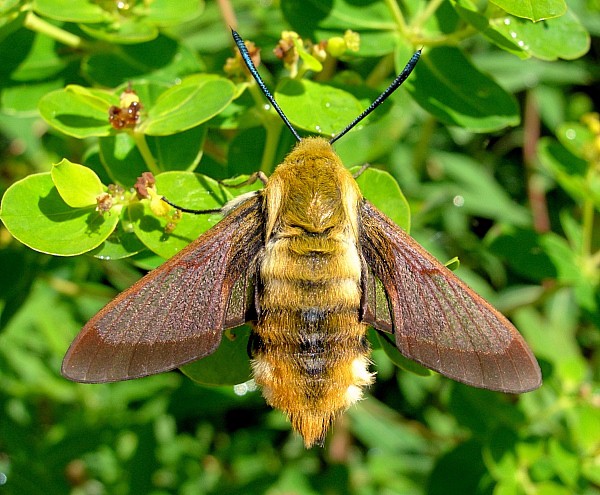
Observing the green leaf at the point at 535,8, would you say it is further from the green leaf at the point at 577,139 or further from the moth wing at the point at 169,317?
the green leaf at the point at 577,139

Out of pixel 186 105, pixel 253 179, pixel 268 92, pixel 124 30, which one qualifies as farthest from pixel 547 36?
pixel 124 30

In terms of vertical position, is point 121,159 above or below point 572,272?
above

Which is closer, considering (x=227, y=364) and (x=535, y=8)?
(x=535, y=8)

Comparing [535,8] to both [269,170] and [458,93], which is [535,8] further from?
[269,170]

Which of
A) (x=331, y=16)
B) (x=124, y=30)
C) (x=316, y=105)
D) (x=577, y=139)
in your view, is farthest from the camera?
(x=577, y=139)

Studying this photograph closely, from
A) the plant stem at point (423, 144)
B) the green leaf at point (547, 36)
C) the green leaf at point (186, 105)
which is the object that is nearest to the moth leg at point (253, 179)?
the green leaf at point (186, 105)
